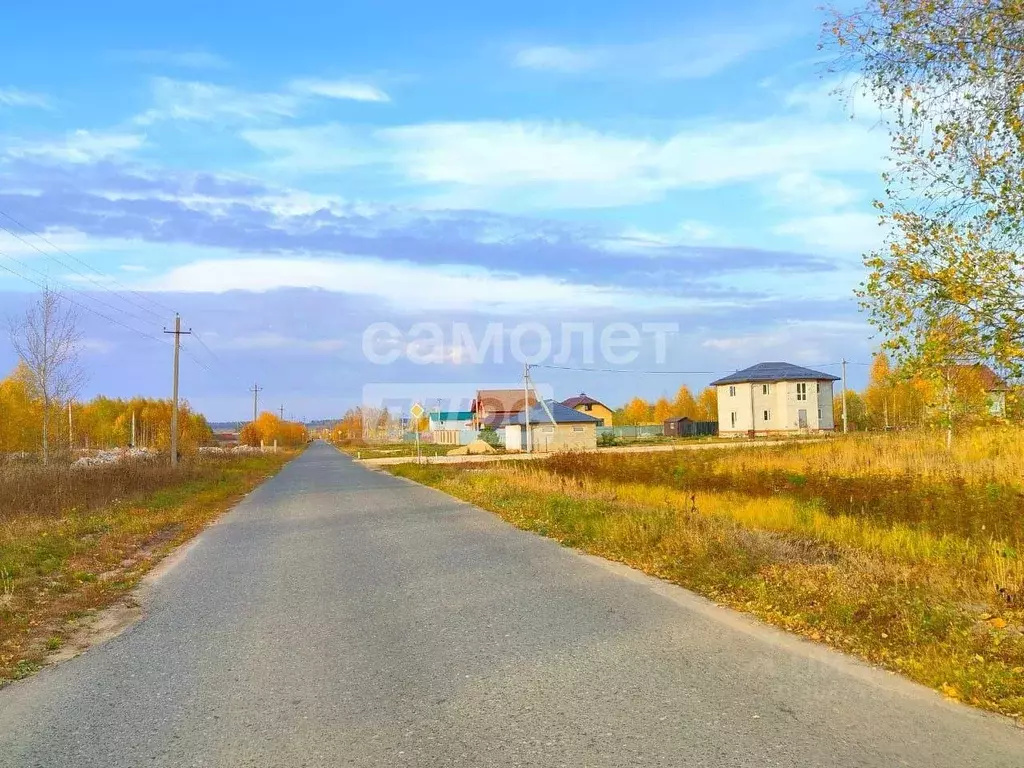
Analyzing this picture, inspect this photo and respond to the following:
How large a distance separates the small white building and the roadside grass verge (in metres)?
54.1

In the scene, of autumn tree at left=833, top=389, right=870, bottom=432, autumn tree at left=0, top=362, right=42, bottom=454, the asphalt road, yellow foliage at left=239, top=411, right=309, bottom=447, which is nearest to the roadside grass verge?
the asphalt road

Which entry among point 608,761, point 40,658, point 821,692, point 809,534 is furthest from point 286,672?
point 809,534

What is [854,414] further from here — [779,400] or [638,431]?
[638,431]

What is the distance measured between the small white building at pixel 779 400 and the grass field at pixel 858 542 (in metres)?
50.4

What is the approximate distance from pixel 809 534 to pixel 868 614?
5301 mm

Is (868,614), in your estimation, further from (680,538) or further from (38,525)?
(38,525)

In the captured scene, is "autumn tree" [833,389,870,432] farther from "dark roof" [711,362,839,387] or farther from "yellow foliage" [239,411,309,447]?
"yellow foliage" [239,411,309,447]

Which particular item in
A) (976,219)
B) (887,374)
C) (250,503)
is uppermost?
(976,219)

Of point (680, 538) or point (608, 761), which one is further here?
point (680, 538)

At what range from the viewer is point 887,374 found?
7773mm

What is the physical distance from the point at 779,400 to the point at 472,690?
70.0 m

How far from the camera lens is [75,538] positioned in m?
13.3

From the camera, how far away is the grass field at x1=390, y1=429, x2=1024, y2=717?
5.56 m

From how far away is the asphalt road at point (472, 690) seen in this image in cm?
396
